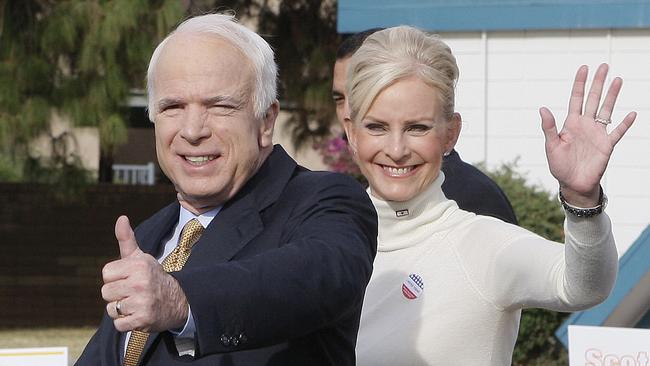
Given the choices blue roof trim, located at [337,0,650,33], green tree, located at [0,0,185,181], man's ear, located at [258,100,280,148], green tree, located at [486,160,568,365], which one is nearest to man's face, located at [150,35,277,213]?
man's ear, located at [258,100,280,148]

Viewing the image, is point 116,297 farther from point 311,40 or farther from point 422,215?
point 311,40

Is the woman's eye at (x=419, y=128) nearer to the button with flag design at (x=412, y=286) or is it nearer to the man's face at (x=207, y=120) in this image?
the button with flag design at (x=412, y=286)

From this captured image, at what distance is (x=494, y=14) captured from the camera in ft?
28.2

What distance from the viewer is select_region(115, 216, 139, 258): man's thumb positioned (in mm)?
2090

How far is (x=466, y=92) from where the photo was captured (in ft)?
28.3

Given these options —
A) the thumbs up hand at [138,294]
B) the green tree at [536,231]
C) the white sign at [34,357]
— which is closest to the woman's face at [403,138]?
the white sign at [34,357]

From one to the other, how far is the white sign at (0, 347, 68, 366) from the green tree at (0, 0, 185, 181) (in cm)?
878

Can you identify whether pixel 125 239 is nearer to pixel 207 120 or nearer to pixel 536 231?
pixel 207 120

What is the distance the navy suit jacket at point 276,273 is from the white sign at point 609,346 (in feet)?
4.28

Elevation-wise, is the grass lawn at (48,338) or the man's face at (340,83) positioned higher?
the man's face at (340,83)

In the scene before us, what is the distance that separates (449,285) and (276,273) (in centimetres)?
121

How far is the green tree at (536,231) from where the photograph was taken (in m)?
8.26

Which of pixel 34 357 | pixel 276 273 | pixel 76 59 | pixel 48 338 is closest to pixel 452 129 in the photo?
pixel 34 357

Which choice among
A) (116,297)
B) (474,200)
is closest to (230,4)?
(474,200)
